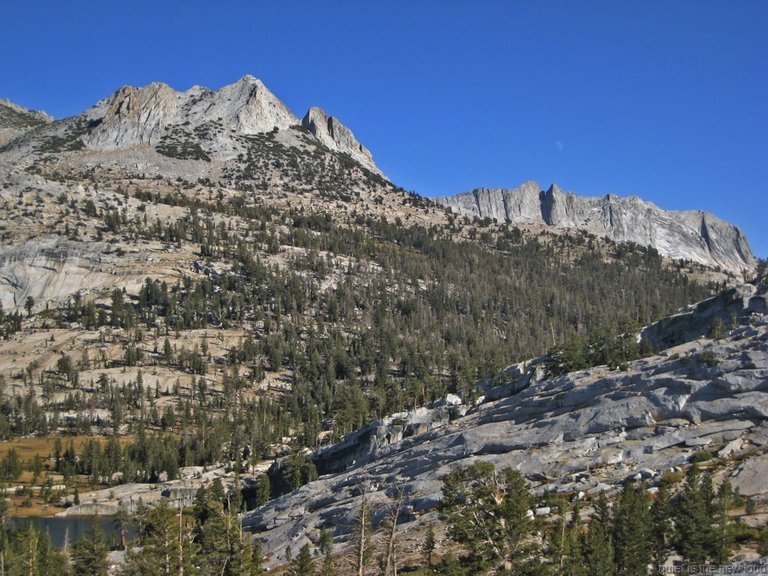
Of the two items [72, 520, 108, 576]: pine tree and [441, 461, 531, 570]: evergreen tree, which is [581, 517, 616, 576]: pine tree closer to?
[441, 461, 531, 570]: evergreen tree

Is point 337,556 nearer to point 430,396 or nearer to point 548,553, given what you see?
point 548,553

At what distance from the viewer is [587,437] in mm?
95375

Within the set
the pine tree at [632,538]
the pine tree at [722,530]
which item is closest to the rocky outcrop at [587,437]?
the pine tree at [722,530]

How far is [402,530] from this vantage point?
3273 inches

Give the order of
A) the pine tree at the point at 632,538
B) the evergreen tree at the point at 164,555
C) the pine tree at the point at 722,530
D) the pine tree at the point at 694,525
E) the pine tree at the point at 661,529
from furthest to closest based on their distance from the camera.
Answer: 1. the evergreen tree at the point at 164,555
2. the pine tree at the point at 661,529
3. the pine tree at the point at 632,538
4. the pine tree at the point at 694,525
5. the pine tree at the point at 722,530

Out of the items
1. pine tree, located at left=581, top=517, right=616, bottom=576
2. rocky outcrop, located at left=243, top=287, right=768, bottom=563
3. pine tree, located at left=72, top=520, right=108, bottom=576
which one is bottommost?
pine tree, located at left=581, top=517, right=616, bottom=576

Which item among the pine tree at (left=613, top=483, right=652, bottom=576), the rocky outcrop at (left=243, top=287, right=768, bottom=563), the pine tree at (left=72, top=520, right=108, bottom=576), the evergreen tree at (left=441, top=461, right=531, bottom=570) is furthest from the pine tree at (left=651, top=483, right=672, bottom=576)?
the pine tree at (left=72, top=520, right=108, bottom=576)

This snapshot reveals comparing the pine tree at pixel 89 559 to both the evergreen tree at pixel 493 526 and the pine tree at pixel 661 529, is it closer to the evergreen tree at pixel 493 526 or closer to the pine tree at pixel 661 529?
the evergreen tree at pixel 493 526

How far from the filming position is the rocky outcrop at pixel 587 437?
85.6 meters

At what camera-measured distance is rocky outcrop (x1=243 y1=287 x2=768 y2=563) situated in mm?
85562

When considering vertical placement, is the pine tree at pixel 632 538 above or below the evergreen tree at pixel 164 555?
below

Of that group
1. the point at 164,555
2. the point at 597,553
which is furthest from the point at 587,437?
the point at 164,555

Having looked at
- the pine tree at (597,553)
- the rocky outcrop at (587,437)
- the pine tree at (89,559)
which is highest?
the rocky outcrop at (587,437)

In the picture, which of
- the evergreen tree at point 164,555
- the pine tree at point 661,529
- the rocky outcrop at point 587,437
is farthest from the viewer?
the rocky outcrop at point 587,437
